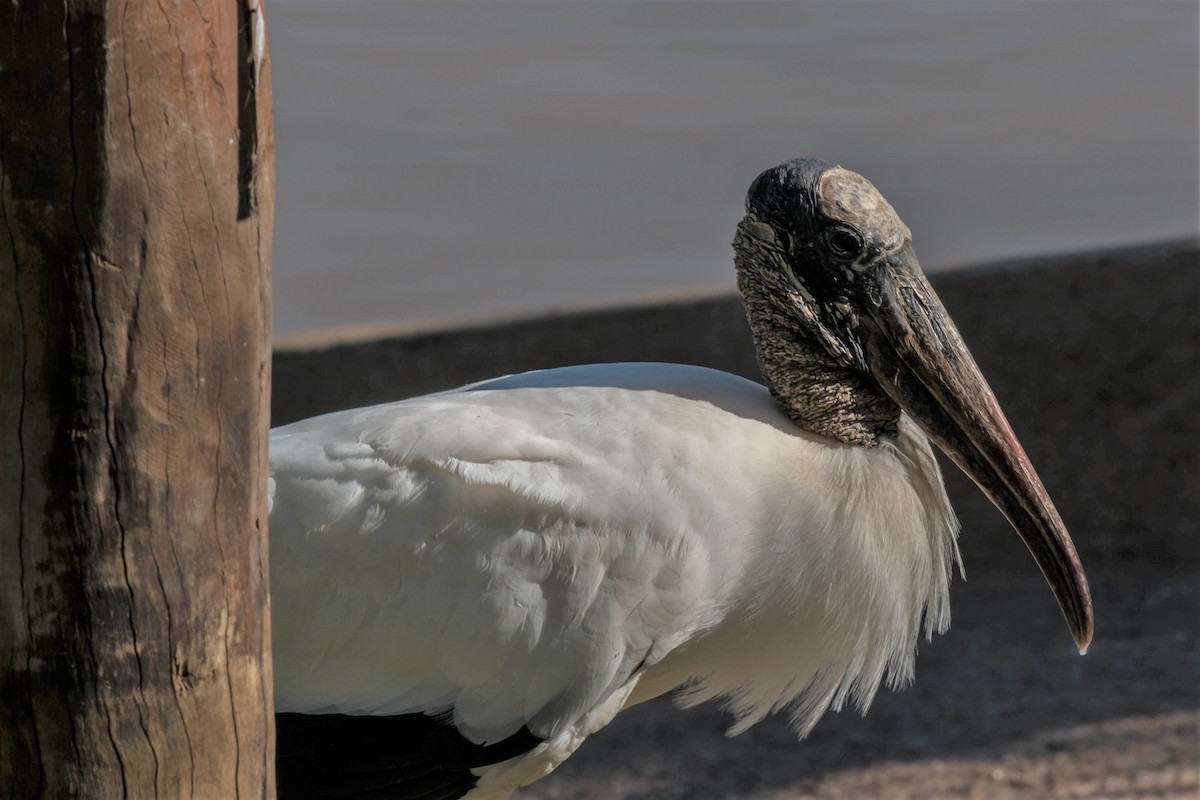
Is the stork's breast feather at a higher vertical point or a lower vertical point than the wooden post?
lower

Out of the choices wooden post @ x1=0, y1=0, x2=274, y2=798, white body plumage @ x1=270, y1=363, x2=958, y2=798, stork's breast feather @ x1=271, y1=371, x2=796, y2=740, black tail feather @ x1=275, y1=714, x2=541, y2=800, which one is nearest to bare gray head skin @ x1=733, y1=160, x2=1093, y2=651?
white body plumage @ x1=270, y1=363, x2=958, y2=798

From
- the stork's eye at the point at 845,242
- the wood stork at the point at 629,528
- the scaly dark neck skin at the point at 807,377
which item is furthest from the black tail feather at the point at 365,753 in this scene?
the stork's eye at the point at 845,242

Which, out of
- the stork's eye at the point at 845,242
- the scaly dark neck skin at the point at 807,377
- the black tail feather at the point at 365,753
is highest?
the stork's eye at the point at 845,242

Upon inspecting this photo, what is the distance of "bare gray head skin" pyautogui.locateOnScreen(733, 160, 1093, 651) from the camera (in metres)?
2.46

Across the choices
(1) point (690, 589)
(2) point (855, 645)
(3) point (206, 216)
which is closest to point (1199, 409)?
(2) point (855, 645)

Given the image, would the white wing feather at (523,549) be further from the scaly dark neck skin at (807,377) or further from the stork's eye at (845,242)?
the stork's eye at (845,242)

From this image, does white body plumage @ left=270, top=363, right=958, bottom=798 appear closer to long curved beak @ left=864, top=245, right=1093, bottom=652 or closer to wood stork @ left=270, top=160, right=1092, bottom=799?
wood stork @ left=270, top=160, right=1092, bottom=799

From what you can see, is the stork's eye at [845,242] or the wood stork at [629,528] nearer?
the wood stork at [629,528]

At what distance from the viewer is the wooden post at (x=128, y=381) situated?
138 centimetres

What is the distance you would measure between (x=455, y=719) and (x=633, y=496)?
483mm

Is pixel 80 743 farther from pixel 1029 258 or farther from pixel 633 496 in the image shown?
pixel 1029 258

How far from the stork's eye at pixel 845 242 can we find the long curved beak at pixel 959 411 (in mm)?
54

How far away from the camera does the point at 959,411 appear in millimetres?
2457

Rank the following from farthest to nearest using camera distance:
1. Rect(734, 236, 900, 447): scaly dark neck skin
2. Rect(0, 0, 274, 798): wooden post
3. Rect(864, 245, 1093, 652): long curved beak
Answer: Rect(734, 236, 900, 447): scaly dark neck skin, Rect(864, 245, 1093, 652): long curved beak, Rect(0, 0, 274, 798): wooden post
